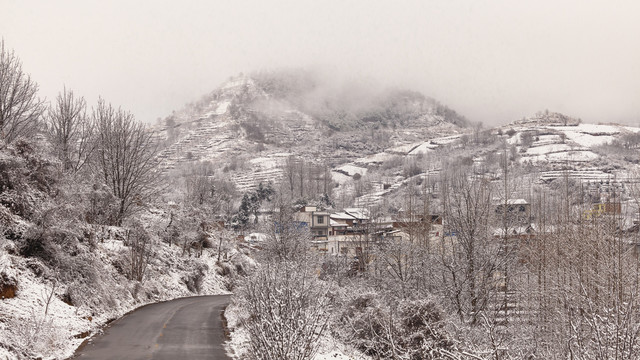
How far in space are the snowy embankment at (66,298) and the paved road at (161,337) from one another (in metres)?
0.84

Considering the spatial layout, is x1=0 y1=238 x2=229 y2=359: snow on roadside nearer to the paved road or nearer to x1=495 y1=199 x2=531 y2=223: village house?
the paved road

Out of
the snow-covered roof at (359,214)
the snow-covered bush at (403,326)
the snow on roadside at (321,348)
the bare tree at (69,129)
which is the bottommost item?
the snow-covered roof at (359,214)

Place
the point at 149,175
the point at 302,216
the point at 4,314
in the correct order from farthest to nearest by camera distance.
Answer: the point at 302,216
the point at 149,175
the point at 4,314

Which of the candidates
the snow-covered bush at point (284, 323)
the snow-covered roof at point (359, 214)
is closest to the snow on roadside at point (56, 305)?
the snow-covered bush at point (284, 323)

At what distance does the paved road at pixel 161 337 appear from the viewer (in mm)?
17078

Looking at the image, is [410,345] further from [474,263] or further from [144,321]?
[144,321]

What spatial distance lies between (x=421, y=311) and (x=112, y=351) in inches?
450

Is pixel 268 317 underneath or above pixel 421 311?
A: above

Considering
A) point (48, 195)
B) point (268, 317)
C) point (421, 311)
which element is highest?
point (48, 195)

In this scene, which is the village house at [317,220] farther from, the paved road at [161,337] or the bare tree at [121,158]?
the paved road at [161,337]

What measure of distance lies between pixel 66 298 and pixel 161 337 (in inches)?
190

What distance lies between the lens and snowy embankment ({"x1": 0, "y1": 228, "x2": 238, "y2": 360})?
1509cm

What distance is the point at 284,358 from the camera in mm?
10430

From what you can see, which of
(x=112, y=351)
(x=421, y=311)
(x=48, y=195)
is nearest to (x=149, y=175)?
(x=48, y=195)
